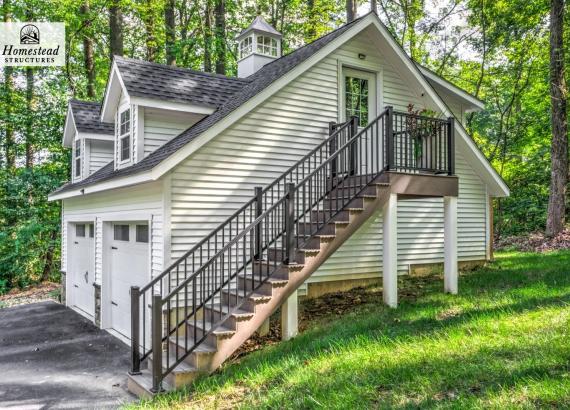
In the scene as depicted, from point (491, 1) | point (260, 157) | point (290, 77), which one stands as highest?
point (491, 1)

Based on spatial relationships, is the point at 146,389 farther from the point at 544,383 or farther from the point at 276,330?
the point at 544,383

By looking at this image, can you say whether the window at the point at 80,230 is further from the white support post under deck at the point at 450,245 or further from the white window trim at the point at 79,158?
the white support post under deck at the point at 450,245

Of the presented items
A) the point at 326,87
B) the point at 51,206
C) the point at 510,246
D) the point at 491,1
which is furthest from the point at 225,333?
the point at 491,1

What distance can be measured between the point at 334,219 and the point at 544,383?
3671 mm

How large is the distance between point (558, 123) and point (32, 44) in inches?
827

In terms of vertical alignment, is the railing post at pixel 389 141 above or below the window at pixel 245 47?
below

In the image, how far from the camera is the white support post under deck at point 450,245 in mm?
7910

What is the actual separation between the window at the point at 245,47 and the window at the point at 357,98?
12.9ft

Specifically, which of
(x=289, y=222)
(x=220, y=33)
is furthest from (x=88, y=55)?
(x=289, y=222)

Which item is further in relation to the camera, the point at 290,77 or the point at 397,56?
the point at 397,56

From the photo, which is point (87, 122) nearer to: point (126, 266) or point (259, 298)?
point (126, 266)

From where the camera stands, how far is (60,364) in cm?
682

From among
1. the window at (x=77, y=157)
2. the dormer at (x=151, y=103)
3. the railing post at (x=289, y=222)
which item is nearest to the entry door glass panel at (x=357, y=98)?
the dormer at (x=151, y=103)

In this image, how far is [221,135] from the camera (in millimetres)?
7523
